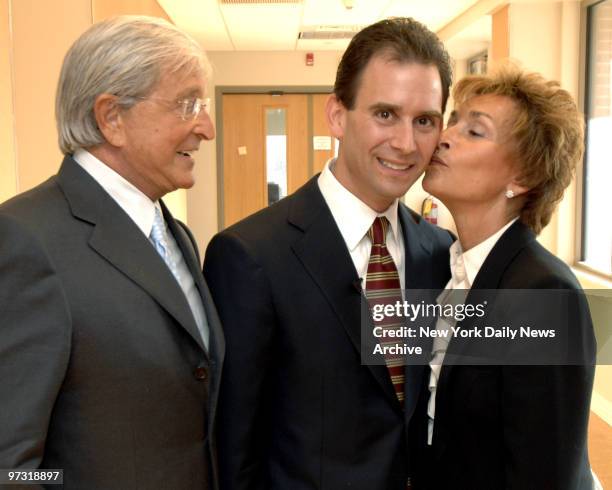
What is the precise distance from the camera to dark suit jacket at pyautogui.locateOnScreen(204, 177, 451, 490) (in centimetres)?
133

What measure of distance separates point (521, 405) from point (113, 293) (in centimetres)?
83

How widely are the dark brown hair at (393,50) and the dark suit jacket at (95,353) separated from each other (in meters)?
0.62

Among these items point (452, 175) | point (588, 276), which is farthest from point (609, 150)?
point (452, 175)

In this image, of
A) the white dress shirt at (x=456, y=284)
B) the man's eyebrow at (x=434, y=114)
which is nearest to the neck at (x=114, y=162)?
the man's eyebrow at (x=434, y=114)

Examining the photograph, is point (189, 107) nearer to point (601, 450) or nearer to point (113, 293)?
point (113, 293)

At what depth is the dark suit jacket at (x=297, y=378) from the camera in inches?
52.3

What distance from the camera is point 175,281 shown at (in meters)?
1.27

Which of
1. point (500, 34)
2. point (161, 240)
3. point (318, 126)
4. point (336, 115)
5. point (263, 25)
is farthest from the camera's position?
point (318, 126)

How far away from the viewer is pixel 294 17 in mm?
6383

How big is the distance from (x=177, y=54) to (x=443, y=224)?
642 centimetres

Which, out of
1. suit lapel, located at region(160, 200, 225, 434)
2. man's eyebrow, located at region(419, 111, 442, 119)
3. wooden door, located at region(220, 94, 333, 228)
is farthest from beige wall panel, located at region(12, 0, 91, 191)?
wooden door, located at region(220, 94, 333, 228)

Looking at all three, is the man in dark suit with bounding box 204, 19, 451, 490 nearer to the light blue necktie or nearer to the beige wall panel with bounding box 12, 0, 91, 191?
the light blue necktie

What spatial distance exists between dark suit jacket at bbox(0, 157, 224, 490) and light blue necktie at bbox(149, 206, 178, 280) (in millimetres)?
89

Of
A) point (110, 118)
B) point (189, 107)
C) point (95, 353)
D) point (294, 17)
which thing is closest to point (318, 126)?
point (294, 17)
